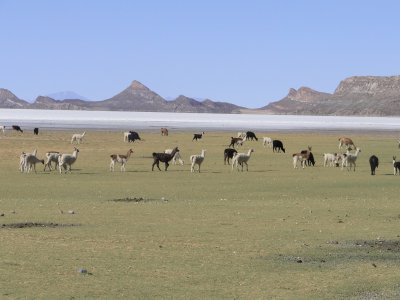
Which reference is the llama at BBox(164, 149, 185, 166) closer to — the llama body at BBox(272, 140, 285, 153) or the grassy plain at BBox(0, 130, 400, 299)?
the grassy plain at BBox(0, 130, 400, 299)

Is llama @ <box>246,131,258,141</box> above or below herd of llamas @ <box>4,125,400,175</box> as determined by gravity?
below

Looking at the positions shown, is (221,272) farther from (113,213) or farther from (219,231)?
(113,213)

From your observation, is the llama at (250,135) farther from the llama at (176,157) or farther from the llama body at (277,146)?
the llama at (176,157)

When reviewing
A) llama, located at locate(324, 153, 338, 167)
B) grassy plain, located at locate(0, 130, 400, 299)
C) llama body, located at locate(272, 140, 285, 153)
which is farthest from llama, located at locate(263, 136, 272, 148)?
grassy plain, located at locate(0, 130, 400, 299)

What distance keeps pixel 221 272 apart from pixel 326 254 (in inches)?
113

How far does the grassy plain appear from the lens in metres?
12.9

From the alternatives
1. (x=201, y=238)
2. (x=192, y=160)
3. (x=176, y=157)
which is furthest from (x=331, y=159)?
(x=201, y=238)

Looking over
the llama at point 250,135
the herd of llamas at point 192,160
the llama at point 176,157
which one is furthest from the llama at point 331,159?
the llama at point 250,135

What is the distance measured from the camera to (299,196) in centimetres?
2827

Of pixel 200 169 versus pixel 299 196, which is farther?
pixel 200 169

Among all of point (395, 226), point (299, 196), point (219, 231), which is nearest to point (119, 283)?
point (219, 231)

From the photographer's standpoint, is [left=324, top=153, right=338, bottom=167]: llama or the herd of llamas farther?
[left=324, top=153, right=338, bottom=167]: llama

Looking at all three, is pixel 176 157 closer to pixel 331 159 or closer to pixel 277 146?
pixel 331 159

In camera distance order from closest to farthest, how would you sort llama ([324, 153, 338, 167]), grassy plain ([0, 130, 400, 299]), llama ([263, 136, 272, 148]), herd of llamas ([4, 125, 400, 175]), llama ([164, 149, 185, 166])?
grassy plain ([0, 130, 400, 299])
herd of llamas ([4, 125, 400, 175])
llama ([164, 149, 185, 166])
llama ([324, 153, 338, 167])
llama ([263, 136, 272, 148])
